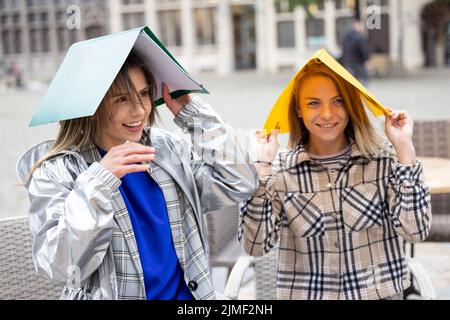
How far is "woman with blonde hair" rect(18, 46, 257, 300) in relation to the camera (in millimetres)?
1118

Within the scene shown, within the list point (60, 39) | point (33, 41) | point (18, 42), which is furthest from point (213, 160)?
point (18, 42)

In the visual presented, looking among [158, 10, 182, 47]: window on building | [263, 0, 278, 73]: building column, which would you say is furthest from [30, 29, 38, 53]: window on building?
[263, 0, 278, 73]: building column

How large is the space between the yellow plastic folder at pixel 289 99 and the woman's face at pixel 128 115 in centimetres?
37

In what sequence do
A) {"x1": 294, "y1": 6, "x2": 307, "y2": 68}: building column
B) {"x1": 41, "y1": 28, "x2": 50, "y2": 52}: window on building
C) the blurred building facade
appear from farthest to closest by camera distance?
1. {"x1": 41, "y1": 28, "x2": 50, "y2": 52}: window on building
2. {"x1": 294, "y1": 6, "x2": 307, "y2": 68}: building column
3. the blurred building facade

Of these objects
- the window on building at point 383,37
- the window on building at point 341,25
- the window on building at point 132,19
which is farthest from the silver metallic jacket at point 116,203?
the window on building at point 132,19

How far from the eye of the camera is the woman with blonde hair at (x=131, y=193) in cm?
Result: 112

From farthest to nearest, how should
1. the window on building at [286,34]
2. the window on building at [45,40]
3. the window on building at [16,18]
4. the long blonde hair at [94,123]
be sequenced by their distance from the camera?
the window on building at [16,18] → the window on building at [45,40] → the window on building at [286,34] → the long blonde hair at [94,123]

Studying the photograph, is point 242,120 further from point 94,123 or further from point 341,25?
point 341,25

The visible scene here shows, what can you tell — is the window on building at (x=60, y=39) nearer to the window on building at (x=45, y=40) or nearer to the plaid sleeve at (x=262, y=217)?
the window on building at (x=45, y=40)

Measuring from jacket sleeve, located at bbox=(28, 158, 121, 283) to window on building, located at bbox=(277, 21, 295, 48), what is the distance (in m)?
24.4

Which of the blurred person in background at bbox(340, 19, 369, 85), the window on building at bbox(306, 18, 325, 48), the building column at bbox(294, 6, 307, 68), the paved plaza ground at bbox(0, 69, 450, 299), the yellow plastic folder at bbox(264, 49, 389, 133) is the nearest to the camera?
the yellow plastic folder at bbox(264, 49, 389, 133)

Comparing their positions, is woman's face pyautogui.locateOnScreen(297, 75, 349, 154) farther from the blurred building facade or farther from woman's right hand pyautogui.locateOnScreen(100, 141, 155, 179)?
the blurred building facade
